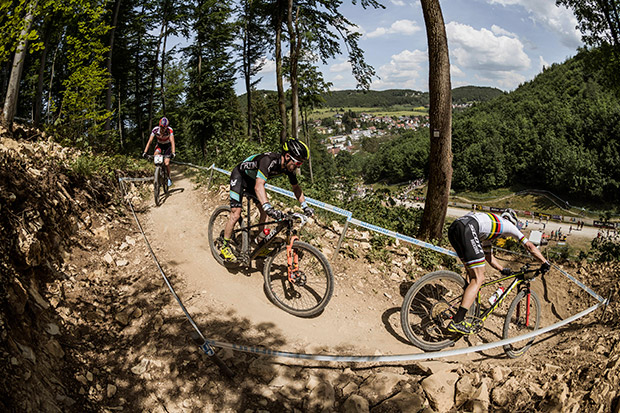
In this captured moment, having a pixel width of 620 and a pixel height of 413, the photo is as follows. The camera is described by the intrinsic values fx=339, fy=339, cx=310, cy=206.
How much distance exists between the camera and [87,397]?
11.6ft

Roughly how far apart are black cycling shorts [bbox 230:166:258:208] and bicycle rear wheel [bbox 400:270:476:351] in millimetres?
3289

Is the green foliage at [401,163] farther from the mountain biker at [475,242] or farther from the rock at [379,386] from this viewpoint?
the rock at [379,386]

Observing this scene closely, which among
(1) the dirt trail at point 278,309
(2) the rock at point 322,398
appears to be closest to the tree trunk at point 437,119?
(1) the dirt trail at point 278,309

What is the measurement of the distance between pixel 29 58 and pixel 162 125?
11007mm

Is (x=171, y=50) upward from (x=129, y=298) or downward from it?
upward

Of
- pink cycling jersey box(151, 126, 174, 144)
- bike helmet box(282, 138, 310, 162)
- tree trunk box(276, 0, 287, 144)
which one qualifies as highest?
tree trunk box(276, 0, 287, 144)

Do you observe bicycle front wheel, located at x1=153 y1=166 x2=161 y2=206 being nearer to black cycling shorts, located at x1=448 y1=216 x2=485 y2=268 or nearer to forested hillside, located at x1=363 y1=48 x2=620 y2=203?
black cycling shorts, located at x1=448 y1=216 x2=485 y2=268

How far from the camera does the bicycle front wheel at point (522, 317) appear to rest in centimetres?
564

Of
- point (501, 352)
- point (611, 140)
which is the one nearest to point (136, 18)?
point (501, 352)

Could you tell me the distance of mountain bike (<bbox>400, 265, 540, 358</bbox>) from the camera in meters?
5.29

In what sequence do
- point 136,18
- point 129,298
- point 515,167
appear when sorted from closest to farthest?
1. point 129,298
2. point 136,18
3. point 515,167

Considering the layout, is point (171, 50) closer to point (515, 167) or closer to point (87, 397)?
point (87, 397)

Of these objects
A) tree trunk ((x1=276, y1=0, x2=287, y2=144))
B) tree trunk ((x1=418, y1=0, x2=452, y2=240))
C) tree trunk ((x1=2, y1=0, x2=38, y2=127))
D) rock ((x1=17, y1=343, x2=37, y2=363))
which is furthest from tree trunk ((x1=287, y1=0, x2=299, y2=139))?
rock ((x1=17, y1=343, x2=37, y2=363))

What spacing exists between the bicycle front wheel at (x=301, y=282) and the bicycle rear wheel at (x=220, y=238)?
83 cm
